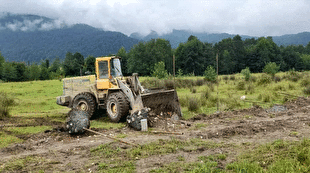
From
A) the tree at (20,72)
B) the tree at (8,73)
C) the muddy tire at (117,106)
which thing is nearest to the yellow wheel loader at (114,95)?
the muddy tire at (117,106)

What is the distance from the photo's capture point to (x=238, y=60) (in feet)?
279

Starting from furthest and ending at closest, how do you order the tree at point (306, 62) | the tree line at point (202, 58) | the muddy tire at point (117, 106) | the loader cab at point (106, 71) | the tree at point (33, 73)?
1. the tree at point (306, 62)
2. the tree line at point (202, 58)
3. the tree at point (33, 73)
4. the loader cab at point (106, 71)
5. the muddy tire at point (117, 106)

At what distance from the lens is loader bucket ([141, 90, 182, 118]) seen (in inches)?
416

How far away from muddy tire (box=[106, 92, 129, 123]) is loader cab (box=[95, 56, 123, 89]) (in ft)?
2.64

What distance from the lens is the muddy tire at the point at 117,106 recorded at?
10.5 meters

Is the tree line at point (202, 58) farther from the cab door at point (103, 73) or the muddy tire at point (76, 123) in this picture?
the muddy tire at point (76, 123)

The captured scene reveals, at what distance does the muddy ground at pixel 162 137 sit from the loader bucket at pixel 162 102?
88 cm

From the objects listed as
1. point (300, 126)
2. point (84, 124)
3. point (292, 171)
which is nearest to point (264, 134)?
point (300, 126)

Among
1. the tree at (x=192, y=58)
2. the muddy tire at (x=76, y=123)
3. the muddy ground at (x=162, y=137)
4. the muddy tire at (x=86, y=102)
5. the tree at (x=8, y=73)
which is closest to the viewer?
the muddy ground at (x=162, y=137)

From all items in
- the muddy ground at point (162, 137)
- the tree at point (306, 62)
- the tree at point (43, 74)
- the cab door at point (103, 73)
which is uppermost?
the tree at point (306, 62)

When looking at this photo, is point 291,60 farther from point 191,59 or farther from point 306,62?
point 191,59

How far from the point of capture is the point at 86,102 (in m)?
12.0

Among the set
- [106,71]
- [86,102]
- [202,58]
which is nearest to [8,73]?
[202,58]

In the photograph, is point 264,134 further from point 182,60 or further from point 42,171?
point 182,60
